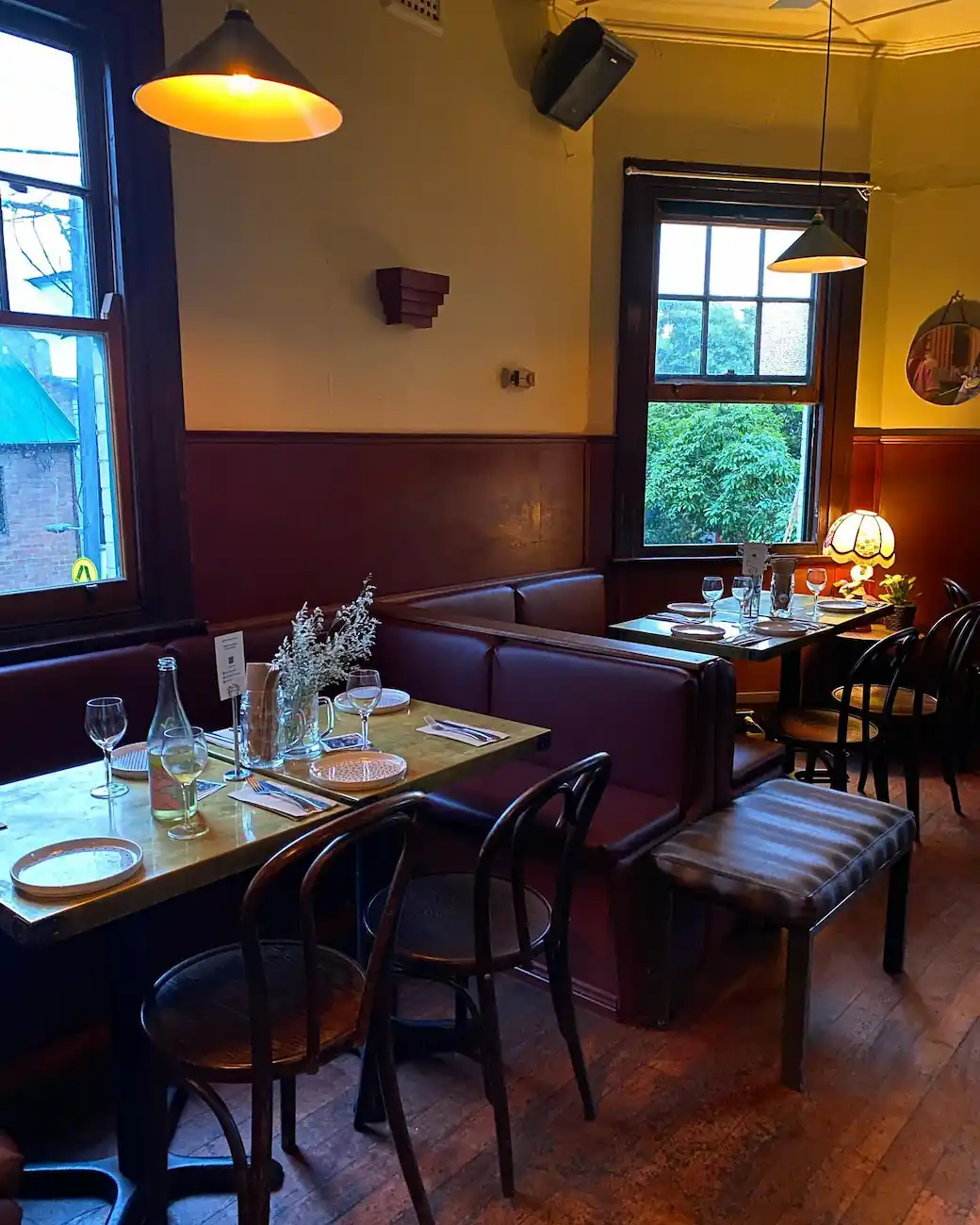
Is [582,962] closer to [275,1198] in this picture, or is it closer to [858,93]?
[275,1198]

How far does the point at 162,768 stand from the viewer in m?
1.87

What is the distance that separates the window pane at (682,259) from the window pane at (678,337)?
8cm

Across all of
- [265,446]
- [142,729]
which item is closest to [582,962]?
[142,729]

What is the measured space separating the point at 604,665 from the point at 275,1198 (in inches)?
60.3

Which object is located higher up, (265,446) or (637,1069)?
(265,446)

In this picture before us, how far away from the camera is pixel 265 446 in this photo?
11.0 ft

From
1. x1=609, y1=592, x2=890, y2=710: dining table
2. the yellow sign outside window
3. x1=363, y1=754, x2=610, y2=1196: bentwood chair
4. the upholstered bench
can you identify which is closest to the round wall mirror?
x1=609, y1=592, x2=890, y2=710: dining table

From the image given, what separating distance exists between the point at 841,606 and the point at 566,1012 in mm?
2593

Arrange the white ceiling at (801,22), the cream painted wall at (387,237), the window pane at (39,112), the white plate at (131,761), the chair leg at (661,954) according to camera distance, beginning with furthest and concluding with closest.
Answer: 1. the white ceiling at (801,22)
2. the cream painted wall at (387,237)
3. the window pane at (39,112)
4. the chair leg at (661,954)
5. the white plate at (131,761)

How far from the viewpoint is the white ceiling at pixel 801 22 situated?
14.3ft

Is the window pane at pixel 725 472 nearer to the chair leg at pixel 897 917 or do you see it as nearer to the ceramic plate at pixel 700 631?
the ceramic plate at pixel 700 631

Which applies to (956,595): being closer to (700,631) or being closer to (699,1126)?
(700,631)

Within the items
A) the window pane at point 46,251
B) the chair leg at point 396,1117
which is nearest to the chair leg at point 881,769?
the chair leg at point 396,1117

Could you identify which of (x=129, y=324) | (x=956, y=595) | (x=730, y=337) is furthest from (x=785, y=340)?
(x=129, y=324)
